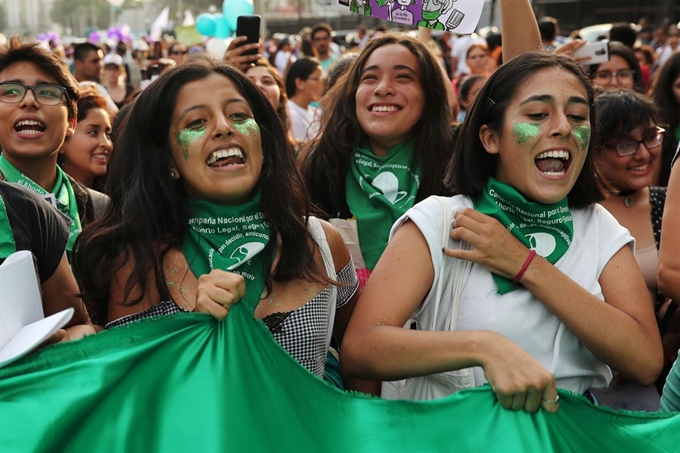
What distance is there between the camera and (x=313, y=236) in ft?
9.62

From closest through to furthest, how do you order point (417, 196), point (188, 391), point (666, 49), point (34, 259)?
point (188, 391) → point (34, 259) → point (417, 196) → point (666, 49)

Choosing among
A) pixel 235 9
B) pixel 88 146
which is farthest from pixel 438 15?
pixel 235 9

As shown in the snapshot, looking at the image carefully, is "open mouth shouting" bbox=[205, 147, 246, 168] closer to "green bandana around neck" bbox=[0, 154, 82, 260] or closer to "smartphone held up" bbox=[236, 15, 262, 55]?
"green bandana around neck" bbox=[0, 154, 82, 260]

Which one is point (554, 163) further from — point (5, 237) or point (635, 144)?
point (635, 144)

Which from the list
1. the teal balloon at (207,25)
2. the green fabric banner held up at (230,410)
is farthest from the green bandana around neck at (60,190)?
the teal balloon at (207,25)

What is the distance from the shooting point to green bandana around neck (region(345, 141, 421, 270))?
3.86 metres

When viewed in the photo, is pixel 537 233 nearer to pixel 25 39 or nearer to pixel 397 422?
pixel 397 422

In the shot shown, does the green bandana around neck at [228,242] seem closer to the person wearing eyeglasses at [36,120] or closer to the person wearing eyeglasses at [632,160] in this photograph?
the person wearing eyeglasses at [36,120]

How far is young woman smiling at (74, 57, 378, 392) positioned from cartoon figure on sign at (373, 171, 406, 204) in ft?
3.19

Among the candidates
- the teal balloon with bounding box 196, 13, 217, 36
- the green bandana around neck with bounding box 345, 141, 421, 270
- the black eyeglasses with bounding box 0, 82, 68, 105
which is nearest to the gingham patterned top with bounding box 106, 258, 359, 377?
the green bandana around neck with bounding box 345, 141, 421, 270

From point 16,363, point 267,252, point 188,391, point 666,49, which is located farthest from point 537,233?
point 666,49

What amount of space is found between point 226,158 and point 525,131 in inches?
36.8

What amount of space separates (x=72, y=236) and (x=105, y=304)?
1.01 meters

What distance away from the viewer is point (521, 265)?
2.48 meters
